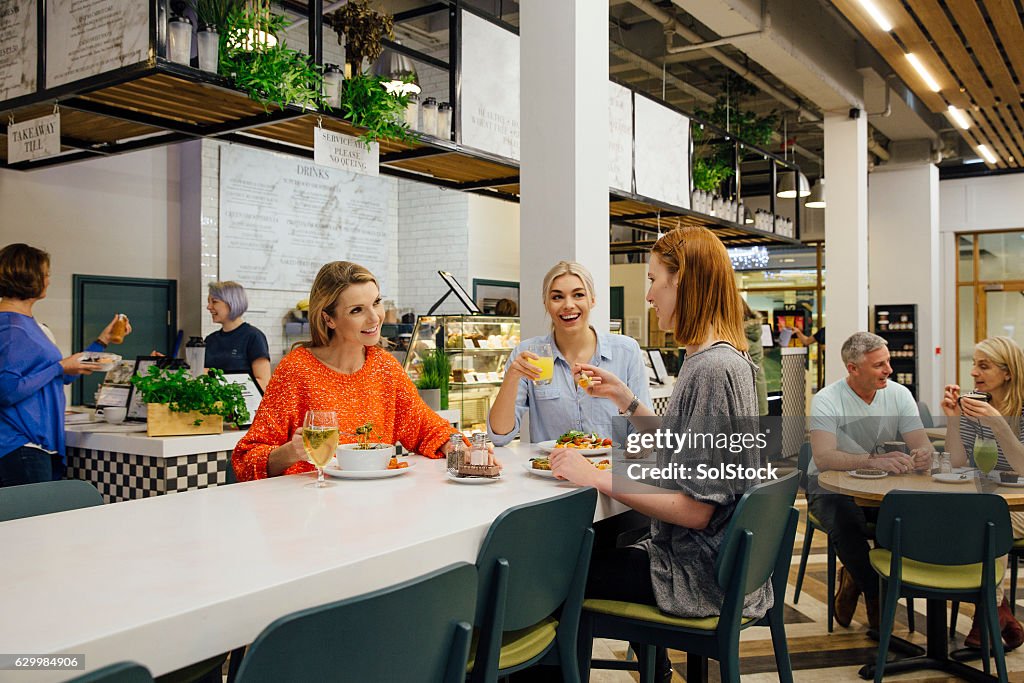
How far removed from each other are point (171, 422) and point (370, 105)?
205 cm

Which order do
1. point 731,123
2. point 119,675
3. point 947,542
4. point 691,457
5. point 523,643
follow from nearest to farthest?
point 119,675 < point 523,643 < point 691,457 < point 947,542 < point 731,123

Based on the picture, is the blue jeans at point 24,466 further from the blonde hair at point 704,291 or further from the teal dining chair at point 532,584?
the blonde hair at point 704,291

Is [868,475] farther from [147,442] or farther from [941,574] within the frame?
[147,442]

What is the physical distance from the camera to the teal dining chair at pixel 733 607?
7.00 ft

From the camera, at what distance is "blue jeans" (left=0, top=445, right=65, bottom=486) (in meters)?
3.66

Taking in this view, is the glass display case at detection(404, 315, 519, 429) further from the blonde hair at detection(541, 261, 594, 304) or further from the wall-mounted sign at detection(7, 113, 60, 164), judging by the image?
the wall-mounted sign at detection(7, 113, 60, 164)

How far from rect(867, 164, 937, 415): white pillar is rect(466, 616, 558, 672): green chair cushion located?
10.8 m

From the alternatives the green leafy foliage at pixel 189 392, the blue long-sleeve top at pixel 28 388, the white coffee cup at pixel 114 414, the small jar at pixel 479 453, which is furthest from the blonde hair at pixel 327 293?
the white coffee cup at pixel 114 414

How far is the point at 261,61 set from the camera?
410cm

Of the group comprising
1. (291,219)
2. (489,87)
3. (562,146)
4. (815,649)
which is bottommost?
(815,649)

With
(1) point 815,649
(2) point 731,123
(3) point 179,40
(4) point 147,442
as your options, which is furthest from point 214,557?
(2) point 731,123

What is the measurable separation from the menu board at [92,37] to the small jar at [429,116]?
1.77 metres

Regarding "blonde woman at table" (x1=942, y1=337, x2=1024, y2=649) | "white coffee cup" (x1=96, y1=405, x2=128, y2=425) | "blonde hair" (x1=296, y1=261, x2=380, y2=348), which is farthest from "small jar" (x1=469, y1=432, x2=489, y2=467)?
"white coffee cup" (x1=96, y1=405, x2=128, y2=425)

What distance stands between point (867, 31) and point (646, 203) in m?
2.12
